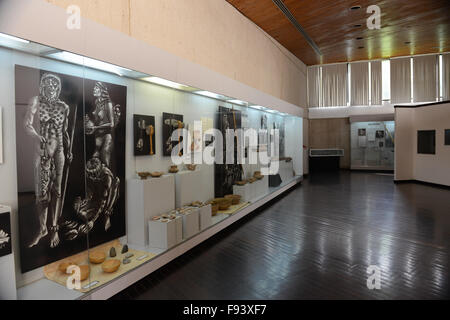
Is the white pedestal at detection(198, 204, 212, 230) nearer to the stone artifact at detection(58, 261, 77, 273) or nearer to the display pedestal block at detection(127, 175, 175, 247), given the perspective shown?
the display pedestal block at detection(127, 175, 175, 247)

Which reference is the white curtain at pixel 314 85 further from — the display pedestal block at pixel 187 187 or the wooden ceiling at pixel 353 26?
the display pedestal block at pixel 187 187

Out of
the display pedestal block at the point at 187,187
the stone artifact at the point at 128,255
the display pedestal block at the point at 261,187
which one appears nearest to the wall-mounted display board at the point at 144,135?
the display pedestal block at the point at 187,187

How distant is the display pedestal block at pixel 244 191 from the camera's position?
6250mm

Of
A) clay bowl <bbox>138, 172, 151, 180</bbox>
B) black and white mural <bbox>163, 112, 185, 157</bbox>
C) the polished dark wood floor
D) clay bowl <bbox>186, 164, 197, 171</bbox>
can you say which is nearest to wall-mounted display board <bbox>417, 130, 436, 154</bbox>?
the polished dark wood floor

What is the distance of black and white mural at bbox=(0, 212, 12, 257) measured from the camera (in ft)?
7.47

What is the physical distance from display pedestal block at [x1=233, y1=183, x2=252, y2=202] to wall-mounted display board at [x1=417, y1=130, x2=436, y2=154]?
7.52 m

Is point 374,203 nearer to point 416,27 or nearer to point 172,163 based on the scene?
point 172,163

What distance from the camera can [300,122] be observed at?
456 inches

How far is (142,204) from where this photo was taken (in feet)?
12.0

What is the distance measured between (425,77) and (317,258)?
13.7 m

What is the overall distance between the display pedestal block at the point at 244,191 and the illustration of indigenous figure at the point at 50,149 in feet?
12.6

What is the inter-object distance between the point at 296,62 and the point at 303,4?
17.0ft

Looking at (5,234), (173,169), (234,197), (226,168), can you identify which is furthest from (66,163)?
(234,197)
